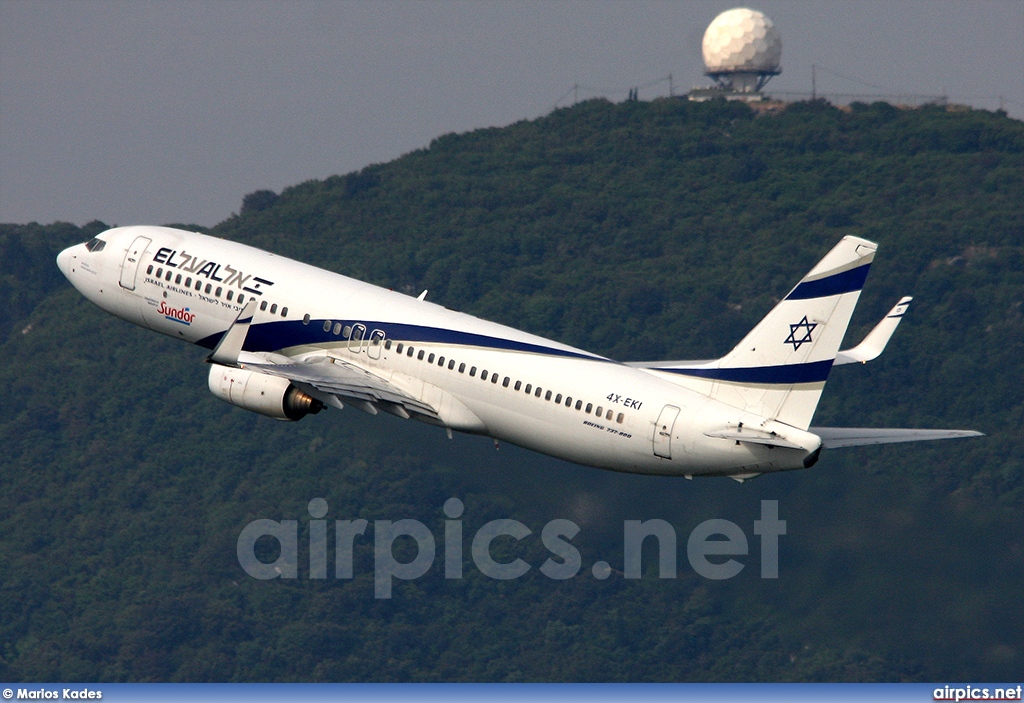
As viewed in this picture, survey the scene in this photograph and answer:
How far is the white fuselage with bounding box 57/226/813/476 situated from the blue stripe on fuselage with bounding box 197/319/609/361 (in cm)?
4

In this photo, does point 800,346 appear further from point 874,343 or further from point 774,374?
point 874,343

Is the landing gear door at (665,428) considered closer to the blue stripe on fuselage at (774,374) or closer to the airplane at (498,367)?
the airplane at (498,367)

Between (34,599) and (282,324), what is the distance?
11857 cm

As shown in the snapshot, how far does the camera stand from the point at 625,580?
157 m

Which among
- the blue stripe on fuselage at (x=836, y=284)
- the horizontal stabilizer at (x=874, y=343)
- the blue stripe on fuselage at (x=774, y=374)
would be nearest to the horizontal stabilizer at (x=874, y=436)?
the blue stripe on fuselage at (x=774, y=374)

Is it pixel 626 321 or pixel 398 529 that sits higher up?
pixel 626 321

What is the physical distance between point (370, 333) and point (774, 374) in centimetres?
1618

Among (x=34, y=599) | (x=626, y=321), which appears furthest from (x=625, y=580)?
(x=34, y=599)

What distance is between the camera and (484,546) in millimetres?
157250

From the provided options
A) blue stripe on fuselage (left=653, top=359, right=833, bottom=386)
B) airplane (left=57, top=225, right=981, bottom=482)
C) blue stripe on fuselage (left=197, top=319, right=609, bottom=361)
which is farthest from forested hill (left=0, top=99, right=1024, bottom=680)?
blue stripe on fuselage (left=653, top=359, right=833, bottom=386)

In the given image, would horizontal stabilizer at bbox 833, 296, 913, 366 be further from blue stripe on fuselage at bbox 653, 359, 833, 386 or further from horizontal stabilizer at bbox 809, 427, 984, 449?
blue stripe on fuselage at bbox 653, 359, 833, 386

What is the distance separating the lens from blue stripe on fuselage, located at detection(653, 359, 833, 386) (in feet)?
214

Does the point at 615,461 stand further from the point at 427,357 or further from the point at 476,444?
the point at 476,444

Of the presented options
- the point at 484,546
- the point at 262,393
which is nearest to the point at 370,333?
the point at 262,393
